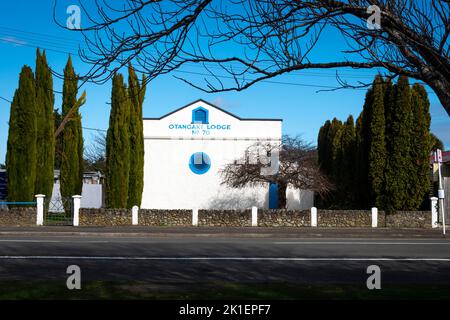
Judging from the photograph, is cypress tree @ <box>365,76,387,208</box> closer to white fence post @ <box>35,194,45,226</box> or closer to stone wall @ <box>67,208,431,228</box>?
stone wall @ <box>67,208,431,228</box>

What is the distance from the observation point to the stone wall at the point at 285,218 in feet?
79.2

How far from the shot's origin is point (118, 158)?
2706 cm

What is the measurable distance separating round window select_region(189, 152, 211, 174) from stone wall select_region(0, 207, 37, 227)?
1256 cm

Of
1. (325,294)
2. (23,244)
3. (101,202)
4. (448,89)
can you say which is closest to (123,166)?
Answer: (101,202)

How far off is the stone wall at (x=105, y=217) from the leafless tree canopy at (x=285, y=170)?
6.96 meters

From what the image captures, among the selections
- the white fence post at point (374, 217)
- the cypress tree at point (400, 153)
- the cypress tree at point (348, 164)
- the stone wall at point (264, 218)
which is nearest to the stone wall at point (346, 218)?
the stone wall at point (264, 218)

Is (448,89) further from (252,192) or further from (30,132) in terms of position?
(252,192)

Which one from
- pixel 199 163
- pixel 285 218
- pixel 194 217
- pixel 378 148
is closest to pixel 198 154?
pixel 199 163

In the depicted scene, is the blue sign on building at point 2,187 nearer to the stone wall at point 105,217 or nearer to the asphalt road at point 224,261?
the stone wall at point 105,217

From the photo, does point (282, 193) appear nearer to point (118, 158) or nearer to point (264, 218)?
point (264, 218)

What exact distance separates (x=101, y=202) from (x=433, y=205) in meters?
20.6

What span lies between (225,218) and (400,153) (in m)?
7.87

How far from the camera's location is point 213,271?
32.8 feet

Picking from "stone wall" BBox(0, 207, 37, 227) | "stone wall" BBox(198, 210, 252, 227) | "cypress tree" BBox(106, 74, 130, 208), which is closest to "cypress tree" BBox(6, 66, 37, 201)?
"stone wall" BBox(0, 207, 37, 227)
